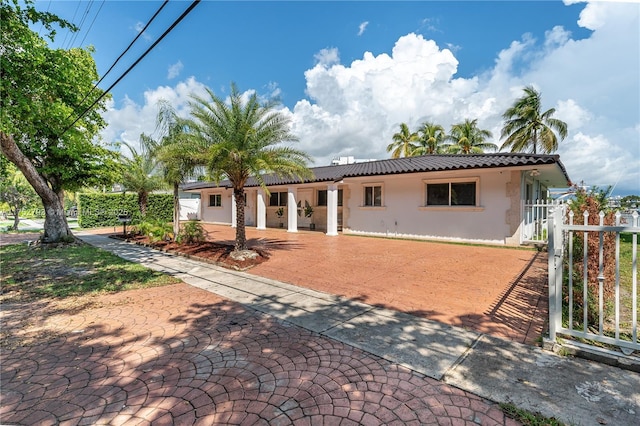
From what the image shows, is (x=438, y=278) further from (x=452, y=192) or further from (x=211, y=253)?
(x=211, y=253)

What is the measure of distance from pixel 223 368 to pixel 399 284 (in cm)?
460

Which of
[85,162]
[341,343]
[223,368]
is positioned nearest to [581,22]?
[341,343]

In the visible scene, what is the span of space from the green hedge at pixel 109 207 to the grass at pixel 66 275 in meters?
12.4

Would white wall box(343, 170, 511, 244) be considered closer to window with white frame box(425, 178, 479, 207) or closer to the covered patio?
window with white frame box(425, 178, 479, 207)

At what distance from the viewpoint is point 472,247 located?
12.1 metres

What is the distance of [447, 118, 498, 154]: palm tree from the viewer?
33031 mm

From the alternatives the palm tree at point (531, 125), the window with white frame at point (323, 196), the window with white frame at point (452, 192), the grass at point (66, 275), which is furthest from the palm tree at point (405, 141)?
the grass at point (66, 275)

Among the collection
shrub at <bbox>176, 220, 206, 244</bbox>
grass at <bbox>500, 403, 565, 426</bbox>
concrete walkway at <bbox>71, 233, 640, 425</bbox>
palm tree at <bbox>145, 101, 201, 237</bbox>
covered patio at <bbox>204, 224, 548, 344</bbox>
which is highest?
palm tree at <bbox>145, 101, 201, 237</bbox>

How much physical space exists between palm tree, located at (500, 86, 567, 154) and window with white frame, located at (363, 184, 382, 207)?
1842 centimetres

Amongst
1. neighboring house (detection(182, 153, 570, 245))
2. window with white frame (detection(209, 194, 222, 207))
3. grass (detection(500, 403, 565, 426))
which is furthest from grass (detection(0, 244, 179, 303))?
window with white frame (detection(209, 194, 222, 207))

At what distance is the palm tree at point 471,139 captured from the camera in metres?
33.0

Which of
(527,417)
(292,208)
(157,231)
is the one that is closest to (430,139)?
(292,208)

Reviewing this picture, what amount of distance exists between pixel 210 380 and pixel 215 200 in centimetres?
2532

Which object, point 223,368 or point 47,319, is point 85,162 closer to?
point 47,319
